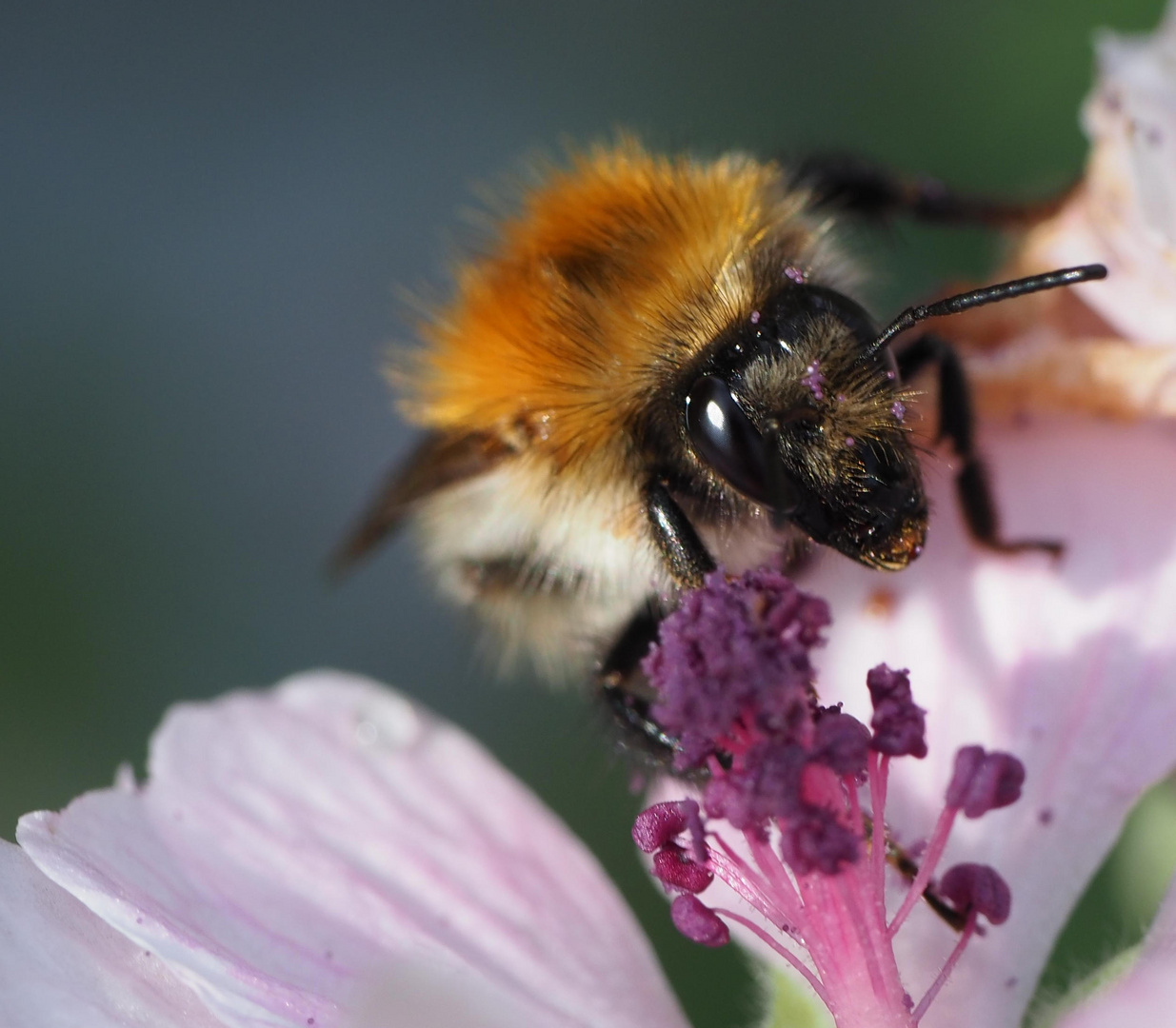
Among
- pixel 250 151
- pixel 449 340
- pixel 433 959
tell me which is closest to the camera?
pixel 433 959

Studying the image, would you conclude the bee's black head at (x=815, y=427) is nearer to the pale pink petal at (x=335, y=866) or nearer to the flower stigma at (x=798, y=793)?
the flower stigma at (x=798, y=793)

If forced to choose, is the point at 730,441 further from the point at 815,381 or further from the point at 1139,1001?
the point at 1139,1001

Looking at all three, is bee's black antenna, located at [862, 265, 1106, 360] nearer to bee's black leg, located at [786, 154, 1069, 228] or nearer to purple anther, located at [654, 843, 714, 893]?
purple anther, located at [654, 843, 714, 893]

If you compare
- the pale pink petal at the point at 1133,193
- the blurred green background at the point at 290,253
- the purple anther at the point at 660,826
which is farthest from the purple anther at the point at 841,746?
the blurred green background at the point at 290,253

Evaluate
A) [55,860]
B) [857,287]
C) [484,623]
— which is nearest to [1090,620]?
[857,287]

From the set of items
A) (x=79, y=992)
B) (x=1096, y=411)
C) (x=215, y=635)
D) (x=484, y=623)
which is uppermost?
(x=1096, y=411)

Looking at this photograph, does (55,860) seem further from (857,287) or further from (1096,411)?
(1096,411)

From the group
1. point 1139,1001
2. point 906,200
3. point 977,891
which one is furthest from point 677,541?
point 906,200
